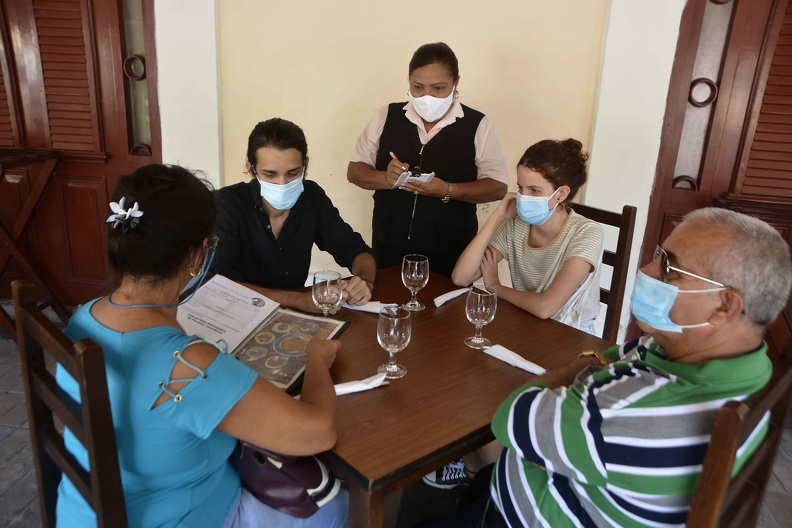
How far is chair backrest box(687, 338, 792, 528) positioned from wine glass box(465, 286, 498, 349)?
2.20ft

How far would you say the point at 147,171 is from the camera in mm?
1111

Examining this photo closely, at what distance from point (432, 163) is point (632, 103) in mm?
1109

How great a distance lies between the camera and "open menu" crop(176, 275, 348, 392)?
1.40 m

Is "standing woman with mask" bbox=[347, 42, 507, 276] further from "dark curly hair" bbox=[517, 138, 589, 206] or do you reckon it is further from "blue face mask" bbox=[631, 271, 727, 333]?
"blue face mask" bbox=[631, 271, 727, 333]

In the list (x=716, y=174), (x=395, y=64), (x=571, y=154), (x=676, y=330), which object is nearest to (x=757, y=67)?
(x=716, y=174)

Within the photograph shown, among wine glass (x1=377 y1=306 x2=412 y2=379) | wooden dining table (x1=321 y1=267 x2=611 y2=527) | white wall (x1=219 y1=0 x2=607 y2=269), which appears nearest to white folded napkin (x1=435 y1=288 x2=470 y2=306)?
wooden dining table (x1=321 y1=267 x2=611 y2=527)

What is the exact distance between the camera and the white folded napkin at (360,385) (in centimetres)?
128

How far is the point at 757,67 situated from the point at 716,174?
528mm

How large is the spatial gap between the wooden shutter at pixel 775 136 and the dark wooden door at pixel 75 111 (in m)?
3.21

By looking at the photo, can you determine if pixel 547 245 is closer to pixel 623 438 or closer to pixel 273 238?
pixel 273 238

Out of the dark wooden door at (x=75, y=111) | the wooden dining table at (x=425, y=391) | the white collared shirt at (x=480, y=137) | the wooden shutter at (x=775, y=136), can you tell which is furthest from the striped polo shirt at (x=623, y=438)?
the dark wooden door at (x=75, y=111)

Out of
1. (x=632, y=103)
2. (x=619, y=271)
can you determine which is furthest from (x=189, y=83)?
(x=619, y=271)

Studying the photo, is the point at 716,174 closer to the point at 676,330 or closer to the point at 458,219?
the point at 458,219

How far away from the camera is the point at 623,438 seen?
0.95 m
